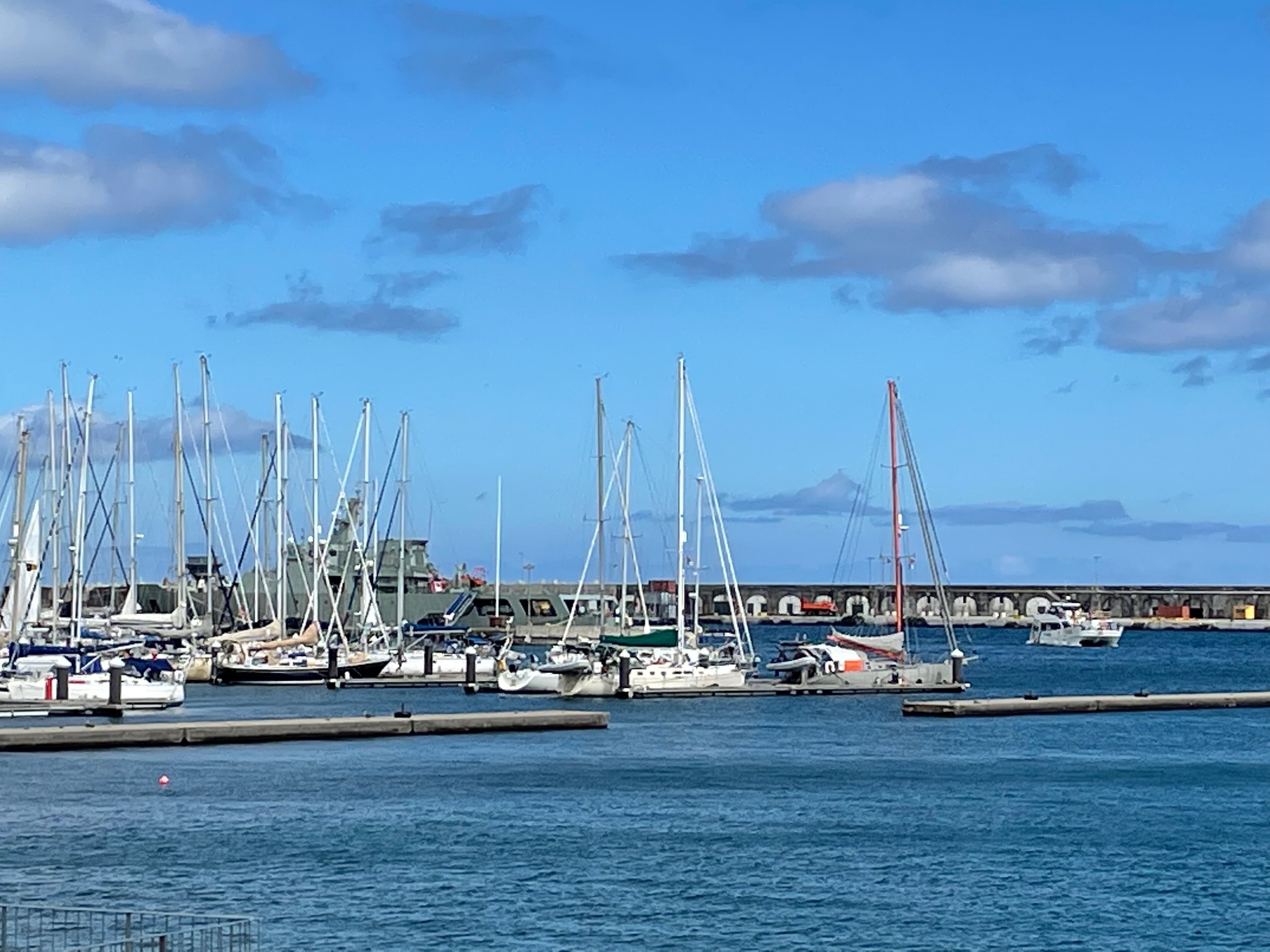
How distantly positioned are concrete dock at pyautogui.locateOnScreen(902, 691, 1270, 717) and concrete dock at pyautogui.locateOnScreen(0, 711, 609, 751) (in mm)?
14699

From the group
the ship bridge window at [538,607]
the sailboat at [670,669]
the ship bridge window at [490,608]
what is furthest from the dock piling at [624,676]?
the ship bridge window at [538,607]

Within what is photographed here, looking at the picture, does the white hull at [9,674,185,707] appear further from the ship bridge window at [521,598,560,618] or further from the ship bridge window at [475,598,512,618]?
the ship bridge window at [521,598,560,618]

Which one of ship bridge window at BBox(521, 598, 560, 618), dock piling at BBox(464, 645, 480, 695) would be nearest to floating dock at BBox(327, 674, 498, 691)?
dock piling at BBox(464, 645, 480, 695)

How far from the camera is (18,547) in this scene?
290 feet

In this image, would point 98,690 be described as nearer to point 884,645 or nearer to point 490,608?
point 884,645

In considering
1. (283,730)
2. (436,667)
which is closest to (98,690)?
(283,730)

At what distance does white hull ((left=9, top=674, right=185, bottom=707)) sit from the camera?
2972 inches

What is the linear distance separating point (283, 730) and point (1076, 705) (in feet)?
112

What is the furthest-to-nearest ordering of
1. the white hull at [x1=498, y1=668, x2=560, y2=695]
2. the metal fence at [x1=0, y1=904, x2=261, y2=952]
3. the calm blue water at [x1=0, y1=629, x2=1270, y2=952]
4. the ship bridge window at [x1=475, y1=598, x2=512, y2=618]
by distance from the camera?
1. the ship bridge window at [x1=475, y1=598, x2=512, y2=618]
2. the white hull at [x1=498, y1=668, x2=560, y2=695]
3. the calm blue water at [x1=0, y1=629, x2=1270, y2=952]
4. the metal fence at [x1=0, y1=904, x2=261, y2=952]

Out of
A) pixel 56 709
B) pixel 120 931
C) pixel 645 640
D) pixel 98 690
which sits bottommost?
pixel 120 931

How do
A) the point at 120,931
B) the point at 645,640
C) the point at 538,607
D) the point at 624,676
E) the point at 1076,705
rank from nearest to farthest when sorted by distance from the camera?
the point at 120,931
the point at 1076,705
the point at 624,676
the point at 645,640
the point at 538,607

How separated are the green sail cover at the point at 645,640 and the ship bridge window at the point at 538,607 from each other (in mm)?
94420

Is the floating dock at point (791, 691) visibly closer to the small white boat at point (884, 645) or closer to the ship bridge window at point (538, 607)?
the small white boat at point (884, 645)

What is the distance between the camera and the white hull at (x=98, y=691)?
248ft
